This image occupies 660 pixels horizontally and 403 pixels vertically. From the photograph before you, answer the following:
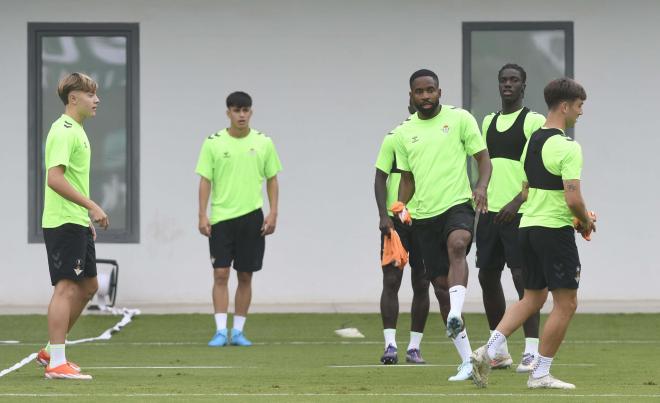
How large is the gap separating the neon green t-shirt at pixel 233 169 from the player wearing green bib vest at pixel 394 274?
1.97 meters

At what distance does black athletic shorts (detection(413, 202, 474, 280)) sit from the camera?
10.2m

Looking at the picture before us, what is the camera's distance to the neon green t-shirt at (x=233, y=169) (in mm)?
13070

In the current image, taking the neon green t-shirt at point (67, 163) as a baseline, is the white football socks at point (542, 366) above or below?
below

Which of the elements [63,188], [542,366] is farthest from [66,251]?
[542,366]

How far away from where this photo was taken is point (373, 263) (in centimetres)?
1634

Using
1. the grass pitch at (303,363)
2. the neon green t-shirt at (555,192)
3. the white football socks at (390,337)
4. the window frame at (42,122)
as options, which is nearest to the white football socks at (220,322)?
the grass pitch at (303,363)

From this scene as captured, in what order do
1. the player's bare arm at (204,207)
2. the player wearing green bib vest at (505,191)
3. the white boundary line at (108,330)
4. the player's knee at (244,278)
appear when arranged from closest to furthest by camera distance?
the player wearing green bib vest at (505,191) → the white boundary line at (108,330) → the player's bare arm at (204,207) → the player's knee at (244,278)

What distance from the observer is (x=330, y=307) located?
1587 cm

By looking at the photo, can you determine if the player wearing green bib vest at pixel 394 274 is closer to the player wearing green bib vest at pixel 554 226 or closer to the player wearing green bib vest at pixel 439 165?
the player wearing green bib vest at pixel 439 165

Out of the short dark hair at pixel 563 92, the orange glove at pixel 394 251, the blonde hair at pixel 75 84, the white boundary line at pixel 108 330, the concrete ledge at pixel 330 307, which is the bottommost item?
the white boundary line at pixel 108 330

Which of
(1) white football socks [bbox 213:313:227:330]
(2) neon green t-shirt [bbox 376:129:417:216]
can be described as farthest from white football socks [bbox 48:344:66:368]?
(1) white football socks [bbox 213:313:227:330]

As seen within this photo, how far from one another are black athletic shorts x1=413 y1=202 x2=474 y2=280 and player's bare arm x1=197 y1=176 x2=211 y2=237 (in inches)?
119

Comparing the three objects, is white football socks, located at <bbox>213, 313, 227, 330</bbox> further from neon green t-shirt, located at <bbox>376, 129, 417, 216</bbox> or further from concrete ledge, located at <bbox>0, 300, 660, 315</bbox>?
concrete ledge, located at <bbox>0, 300, 660, 315</bbox>

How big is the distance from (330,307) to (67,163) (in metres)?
6.43
